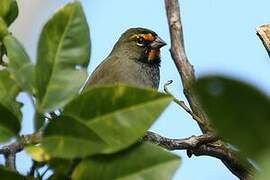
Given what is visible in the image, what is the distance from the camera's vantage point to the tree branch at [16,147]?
490mm

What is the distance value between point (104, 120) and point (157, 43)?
3.98 m

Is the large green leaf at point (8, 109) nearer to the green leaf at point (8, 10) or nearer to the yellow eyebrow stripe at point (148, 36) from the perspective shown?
the green leaf at point (8, 10)

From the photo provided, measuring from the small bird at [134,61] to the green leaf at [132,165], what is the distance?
122 inches

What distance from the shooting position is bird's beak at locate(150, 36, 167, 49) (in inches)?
171

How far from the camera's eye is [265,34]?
131 cm

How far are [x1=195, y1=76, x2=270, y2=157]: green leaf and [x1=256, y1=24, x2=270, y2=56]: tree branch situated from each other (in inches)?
42.4

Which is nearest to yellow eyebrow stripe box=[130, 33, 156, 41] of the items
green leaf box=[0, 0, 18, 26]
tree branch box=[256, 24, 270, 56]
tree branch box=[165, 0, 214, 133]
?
tree branch box=[165, 0, 214, 133]

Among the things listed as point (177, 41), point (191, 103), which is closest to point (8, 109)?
point (191, 103)

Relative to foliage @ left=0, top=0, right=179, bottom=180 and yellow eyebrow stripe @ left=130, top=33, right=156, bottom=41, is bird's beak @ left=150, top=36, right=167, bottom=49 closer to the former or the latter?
yellow eyebrow stripe @ left=130, top=33, right=156, bottom=41

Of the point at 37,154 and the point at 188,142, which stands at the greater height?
the point at 37,154

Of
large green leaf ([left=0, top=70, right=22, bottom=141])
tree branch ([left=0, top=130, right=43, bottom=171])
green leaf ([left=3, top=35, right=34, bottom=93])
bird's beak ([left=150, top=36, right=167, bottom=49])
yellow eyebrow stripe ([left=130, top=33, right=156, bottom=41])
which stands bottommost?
bird's beak ([left=150, top=36, right=167, bottom=49])

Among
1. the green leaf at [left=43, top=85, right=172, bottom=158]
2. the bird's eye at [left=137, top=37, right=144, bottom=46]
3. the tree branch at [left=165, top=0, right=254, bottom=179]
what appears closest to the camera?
the green leaf at [left=43, top=85, right=172, bottom=158]

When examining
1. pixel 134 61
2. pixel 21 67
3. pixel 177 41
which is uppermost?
pixel 21 67

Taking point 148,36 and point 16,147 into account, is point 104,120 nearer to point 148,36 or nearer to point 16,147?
point 16,147
